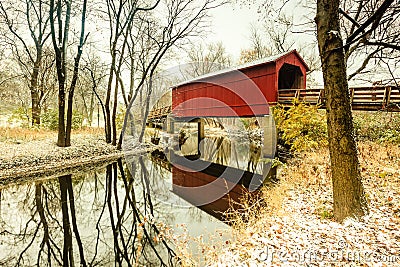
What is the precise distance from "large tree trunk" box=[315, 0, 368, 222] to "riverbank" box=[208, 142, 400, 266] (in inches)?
15.0

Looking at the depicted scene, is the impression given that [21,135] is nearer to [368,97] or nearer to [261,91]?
[261,91]

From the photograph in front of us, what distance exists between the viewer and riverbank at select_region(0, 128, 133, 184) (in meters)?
9.84

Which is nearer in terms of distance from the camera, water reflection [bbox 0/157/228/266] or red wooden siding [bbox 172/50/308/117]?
water reflection [bbox 0/157/228/266]

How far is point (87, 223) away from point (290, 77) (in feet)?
47.2

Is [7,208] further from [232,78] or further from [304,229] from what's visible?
[232,78]

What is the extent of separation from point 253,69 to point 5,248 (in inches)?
494

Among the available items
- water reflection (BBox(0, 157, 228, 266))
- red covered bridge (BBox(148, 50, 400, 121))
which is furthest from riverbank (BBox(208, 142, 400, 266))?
red covered bridge (BBox(148, 50, 400, 121))

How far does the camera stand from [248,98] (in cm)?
1344

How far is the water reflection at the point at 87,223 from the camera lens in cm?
464

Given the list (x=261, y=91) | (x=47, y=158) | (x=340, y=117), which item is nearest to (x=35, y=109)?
(x=47, y=158)

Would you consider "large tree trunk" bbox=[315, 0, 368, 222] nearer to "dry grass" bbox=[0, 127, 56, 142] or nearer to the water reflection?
the water reflection

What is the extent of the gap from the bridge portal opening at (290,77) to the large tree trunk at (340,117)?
10.6 m

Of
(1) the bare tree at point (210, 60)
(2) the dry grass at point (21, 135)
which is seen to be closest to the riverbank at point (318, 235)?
(2) the dry grass at point (21, 135)

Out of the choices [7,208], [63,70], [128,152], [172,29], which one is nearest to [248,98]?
[172,29]
